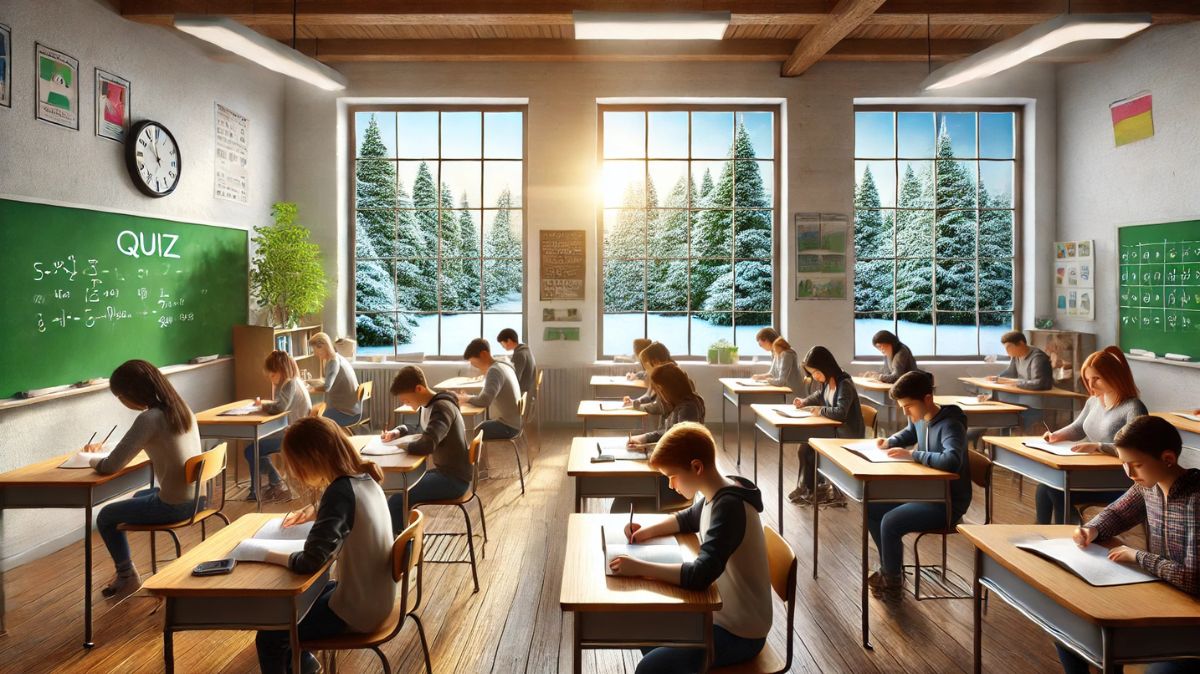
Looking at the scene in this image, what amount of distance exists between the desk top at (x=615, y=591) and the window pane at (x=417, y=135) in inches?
269

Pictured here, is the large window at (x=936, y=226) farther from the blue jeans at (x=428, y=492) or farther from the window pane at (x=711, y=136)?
the blue jeans at (x=428, y=492)

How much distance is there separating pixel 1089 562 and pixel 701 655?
127 centimetres

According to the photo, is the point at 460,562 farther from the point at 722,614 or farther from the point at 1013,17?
the point at 1013,17

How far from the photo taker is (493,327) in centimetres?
838

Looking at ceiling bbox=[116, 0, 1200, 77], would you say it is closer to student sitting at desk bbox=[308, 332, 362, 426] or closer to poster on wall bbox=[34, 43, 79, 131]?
poster on wall bbox=[34, 43, 79, 131]

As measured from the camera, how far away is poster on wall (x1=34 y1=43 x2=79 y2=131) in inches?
169

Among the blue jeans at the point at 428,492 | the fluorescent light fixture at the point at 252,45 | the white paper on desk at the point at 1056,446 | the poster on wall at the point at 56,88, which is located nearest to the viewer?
the white paper on desk at the point at 1056,446

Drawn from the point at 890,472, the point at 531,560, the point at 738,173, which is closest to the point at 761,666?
the point at 890,472

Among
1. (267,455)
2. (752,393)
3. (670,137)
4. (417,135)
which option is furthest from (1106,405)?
(417,135)

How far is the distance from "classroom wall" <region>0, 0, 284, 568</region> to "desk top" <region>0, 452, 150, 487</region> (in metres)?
0.26

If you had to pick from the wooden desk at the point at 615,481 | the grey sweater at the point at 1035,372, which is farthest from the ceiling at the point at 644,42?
the wooden desk at the point at 615,481

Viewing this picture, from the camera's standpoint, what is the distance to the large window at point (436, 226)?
8258 millimetres

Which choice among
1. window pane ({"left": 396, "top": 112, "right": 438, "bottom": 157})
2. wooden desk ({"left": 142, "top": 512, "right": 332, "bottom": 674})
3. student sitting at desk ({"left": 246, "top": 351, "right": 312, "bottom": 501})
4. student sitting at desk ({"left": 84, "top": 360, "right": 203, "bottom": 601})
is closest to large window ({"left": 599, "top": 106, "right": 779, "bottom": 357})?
window pane ({"left": 396, "top": 112, "right": 438, "bottom": 157})

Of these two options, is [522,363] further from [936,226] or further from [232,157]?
[936,226]
